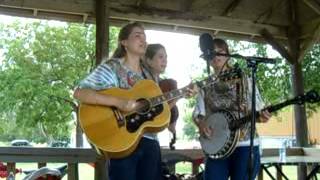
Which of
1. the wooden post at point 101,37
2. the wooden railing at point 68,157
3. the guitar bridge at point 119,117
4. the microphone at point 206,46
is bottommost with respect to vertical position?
the wooden railing at point 68,157

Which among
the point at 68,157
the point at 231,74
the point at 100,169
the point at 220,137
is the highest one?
the point at 231,74

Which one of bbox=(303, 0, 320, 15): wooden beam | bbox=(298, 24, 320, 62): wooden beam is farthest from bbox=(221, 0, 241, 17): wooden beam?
bbox=(298, 24, 320, 62): wooden beam

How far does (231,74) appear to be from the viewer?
2617 millimetres

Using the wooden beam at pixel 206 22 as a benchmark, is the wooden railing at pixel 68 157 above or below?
below

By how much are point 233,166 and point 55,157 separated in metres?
1.51

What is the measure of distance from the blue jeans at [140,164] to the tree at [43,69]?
29.0ft

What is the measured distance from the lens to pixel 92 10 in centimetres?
451

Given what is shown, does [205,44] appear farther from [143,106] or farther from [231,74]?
[143,106]

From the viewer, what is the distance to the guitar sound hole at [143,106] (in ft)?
7.71

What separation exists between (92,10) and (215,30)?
1.49 metres

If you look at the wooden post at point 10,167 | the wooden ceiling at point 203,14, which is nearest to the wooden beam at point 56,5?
the wooden ceiling at point 203,14

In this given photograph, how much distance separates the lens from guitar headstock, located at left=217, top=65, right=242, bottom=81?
2615mm

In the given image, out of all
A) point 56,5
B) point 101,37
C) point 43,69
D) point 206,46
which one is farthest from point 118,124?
point 43,69

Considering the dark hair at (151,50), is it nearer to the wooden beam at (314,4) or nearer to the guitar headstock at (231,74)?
the guitar headstock at (231,74)
